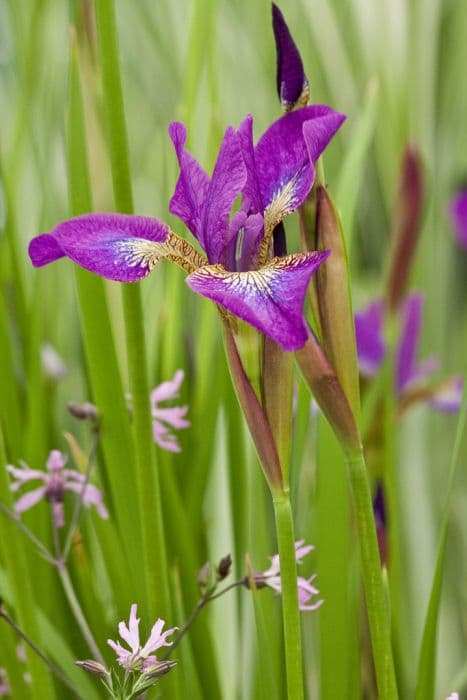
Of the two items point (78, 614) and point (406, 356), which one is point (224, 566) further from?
point (406, 356)

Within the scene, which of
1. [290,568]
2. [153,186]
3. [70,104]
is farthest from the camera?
[153,186]

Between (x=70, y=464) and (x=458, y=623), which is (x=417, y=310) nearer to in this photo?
(x=458, y=623)

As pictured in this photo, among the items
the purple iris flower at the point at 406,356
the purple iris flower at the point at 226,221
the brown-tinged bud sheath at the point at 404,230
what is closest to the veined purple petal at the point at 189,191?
the purple iris flower at the point at 226,221

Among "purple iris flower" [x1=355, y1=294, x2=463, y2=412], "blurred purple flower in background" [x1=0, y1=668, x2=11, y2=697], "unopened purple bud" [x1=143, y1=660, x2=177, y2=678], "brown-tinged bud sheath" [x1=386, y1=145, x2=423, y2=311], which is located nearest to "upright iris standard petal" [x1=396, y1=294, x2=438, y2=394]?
"purple iris flower" [x1=355, y1=294, x2=463, y2=412]

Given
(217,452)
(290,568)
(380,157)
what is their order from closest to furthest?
(290,568), (217,452), (380,157)

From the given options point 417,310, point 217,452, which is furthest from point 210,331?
point 417,310

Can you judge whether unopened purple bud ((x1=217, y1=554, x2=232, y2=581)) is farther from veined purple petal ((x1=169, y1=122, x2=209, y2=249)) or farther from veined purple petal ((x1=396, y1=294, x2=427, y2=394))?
veined purple petal ((x1=396, y1=294, x2=427, y2=394))
